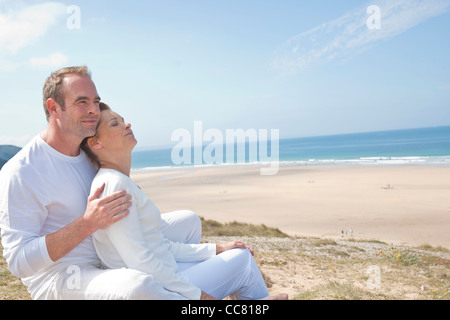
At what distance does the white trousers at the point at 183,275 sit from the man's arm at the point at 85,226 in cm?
27

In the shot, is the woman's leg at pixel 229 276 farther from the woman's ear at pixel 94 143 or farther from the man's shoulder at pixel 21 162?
the man's shoulder at pixel 21 162

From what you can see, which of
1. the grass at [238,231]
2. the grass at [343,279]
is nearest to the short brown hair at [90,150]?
the grass at [343,279]

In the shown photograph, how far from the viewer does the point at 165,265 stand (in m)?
2.40

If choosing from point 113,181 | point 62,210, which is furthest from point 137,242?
point 62,210

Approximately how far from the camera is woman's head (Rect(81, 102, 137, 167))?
258cm

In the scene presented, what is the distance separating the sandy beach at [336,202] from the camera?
14.4m

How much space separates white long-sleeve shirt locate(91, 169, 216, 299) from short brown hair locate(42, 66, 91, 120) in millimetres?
653

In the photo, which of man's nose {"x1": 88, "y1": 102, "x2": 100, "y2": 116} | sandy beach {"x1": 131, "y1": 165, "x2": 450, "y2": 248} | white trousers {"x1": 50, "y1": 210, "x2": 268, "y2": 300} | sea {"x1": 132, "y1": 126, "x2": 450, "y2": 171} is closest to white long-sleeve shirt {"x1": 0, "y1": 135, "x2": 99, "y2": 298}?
white trousers {"x1": 50, "y1": 210, "x2": 268, "y2": 300}

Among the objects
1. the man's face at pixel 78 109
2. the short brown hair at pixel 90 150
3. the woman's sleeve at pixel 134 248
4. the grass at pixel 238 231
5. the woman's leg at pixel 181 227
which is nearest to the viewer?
the woman's sleeve at pixel 134 248

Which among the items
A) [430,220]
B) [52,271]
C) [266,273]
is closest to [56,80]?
[52,271]

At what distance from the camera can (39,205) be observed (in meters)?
2.34

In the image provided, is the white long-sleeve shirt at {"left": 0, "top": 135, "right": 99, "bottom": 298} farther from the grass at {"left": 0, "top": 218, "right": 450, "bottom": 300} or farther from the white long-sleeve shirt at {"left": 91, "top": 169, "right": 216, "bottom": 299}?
the grass at {"left": 0, "top": 218, "right": 450, "bottom": 300}

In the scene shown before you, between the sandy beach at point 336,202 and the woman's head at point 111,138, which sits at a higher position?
the woman's head at point 111,138
